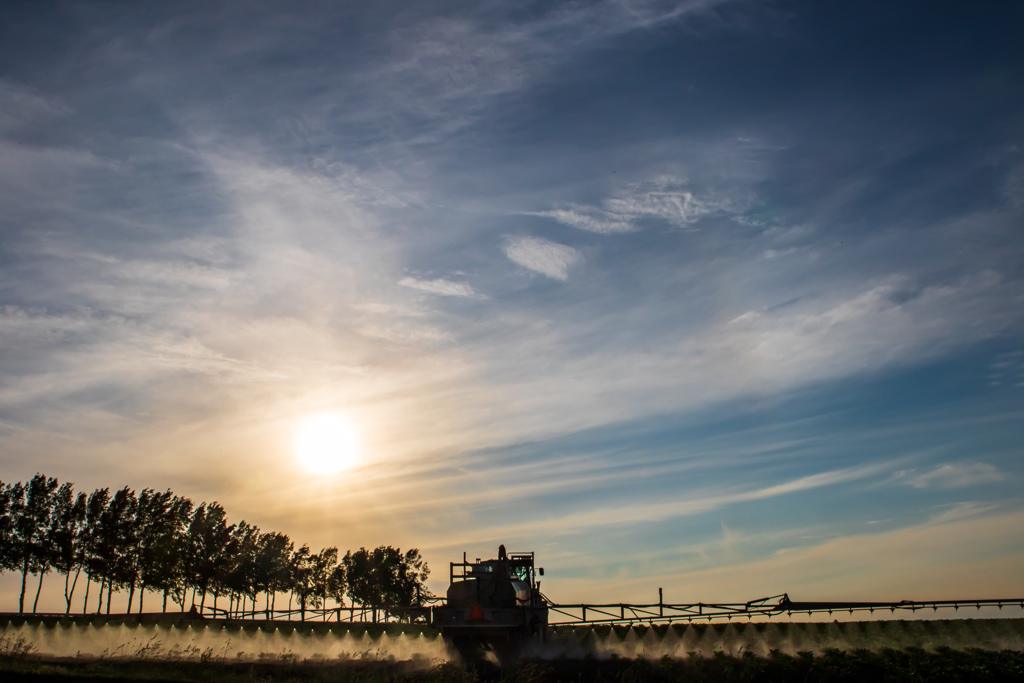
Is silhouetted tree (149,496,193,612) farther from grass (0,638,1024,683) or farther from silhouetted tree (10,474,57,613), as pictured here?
grass (0,638,1024,683)

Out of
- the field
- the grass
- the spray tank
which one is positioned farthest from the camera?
the spray tank

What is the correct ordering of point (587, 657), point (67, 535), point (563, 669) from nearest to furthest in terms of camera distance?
point (563, 669) < point (587, 657) < point (67, 535)

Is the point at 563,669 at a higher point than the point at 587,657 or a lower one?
lower

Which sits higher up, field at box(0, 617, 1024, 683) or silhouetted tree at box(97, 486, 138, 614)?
silhouetted tree at box(97, 486, 138, 614)

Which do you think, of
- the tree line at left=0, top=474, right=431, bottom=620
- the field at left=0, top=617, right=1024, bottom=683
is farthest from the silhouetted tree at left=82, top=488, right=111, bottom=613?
the field at left=0, top=617, right=1024, bottom=683

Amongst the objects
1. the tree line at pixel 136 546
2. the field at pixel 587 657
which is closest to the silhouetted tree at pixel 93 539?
the tree line at pixel 136 546

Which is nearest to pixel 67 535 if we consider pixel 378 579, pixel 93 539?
pixel 93 539

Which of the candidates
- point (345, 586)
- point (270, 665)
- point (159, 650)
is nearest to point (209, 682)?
point (270, 665)

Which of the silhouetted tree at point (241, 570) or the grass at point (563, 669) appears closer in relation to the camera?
the grass at point (563, 669)

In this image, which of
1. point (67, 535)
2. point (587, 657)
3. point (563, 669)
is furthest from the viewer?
point (67, 535)

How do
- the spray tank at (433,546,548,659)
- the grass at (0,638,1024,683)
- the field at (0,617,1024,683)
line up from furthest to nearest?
the spray tank at (433,546,548,659) < the field at (0,617,1024,683) < the grass at (0,638,1024,683)

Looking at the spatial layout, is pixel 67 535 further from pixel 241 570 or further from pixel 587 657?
pixel 587 657

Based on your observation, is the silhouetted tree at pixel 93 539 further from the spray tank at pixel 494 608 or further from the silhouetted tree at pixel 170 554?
the spray tank at pixel 494 608

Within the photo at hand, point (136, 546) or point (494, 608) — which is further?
point (136, 546)
